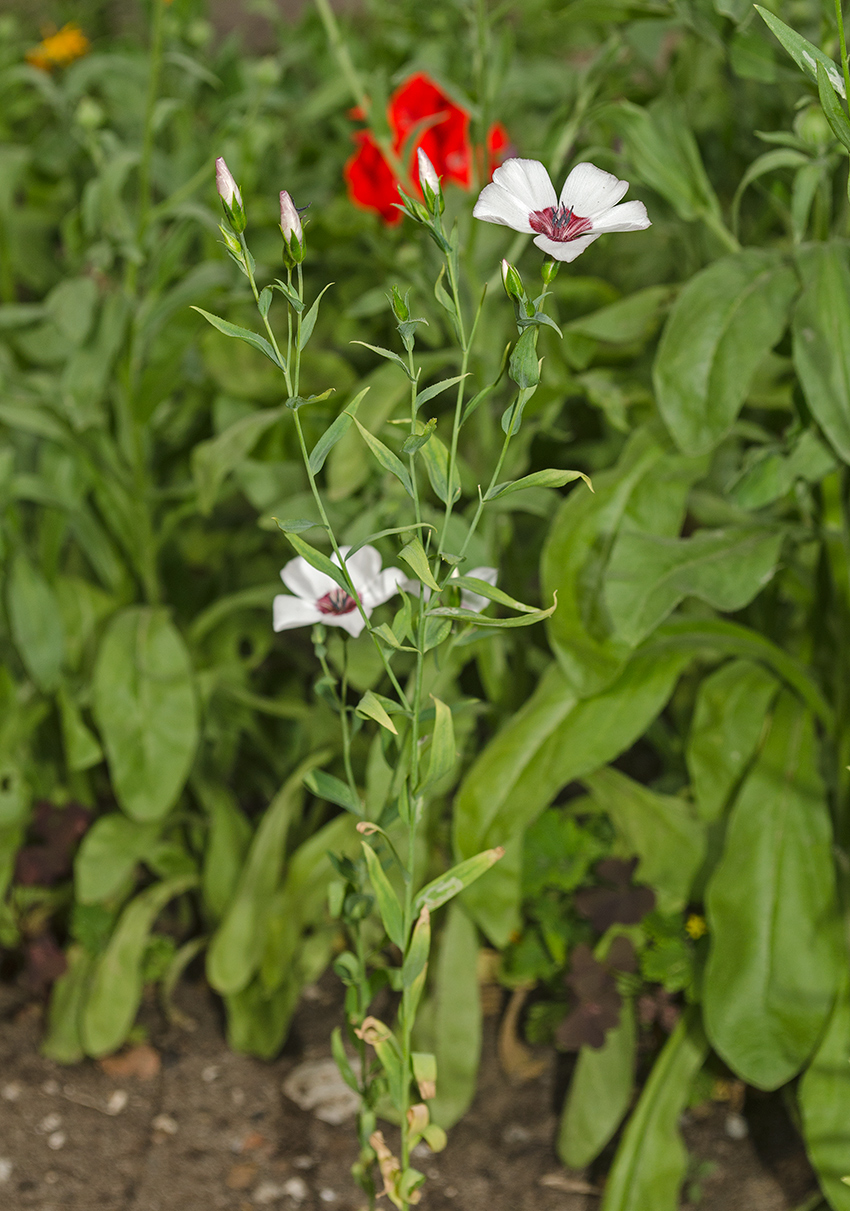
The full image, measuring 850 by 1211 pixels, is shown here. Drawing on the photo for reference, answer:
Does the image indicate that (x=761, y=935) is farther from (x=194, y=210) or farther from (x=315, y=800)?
(x=194, y=210)

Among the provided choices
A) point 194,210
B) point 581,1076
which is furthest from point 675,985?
point 194,210

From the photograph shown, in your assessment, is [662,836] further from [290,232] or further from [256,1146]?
[290,232]

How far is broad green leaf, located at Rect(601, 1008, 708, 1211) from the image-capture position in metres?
1.10

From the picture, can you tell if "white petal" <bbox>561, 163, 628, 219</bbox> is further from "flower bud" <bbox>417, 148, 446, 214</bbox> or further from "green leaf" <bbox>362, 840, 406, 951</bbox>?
"green leaf" <bbox>362, 840, 406, 951</bbox>

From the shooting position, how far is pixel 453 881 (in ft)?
2.37

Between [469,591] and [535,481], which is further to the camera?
[469,591]

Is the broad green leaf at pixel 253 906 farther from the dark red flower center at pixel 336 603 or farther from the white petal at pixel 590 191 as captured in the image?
the white petal at pixel 590 191

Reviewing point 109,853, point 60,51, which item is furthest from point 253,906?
point 60,51

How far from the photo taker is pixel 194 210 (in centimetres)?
125

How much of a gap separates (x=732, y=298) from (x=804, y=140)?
0.13 meters

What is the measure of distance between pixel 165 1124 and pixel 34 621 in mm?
587

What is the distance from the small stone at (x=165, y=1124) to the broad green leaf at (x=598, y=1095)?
432 millimetres

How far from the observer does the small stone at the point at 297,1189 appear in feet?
3.95

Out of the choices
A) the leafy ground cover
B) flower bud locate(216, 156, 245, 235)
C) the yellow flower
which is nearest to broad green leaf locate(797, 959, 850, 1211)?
the leafy ground cover
